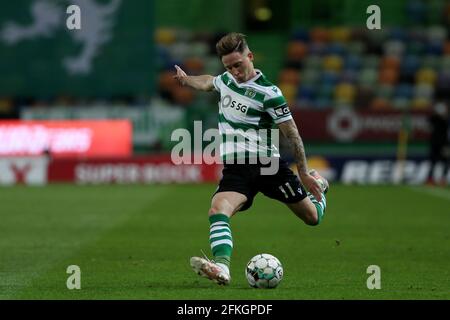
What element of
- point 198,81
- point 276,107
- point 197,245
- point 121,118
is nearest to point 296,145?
point 276,107

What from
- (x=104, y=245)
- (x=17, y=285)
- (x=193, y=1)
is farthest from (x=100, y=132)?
(x=17, y=285)


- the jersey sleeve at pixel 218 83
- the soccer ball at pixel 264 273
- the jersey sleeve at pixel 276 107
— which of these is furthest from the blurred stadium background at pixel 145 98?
the soccer ball at pixel 264 273

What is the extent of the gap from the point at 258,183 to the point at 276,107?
70cm

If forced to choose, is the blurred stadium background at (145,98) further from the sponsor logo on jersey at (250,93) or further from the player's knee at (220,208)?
the player's knee at (220,208)

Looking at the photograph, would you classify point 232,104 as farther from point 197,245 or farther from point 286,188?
point 197,245

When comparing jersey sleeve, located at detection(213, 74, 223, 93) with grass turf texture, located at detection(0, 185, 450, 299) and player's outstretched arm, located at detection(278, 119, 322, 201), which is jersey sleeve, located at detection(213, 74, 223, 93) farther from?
grass turf texture, located at detection(0, 185, 450, 299)

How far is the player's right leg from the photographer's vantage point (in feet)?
28.0

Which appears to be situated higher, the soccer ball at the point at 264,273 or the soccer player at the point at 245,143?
Answer: the soccer player at the point at 245,143

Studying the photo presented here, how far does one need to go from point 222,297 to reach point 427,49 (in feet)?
82.1

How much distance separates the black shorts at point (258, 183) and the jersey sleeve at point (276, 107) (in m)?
0.48

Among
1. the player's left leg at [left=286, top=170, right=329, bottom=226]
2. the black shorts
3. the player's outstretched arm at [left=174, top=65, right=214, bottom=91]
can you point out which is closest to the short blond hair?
the player's outstretched arm at [left=174, top=65, right=214, bottom=91]

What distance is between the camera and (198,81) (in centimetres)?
983

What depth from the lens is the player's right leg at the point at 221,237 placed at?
28.0 feet

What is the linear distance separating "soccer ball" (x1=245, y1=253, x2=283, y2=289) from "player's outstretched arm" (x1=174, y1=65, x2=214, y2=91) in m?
1.68
